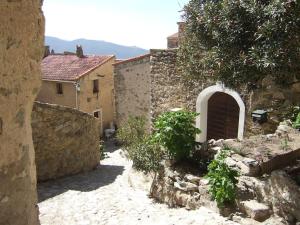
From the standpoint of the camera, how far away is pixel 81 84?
22.5 meters

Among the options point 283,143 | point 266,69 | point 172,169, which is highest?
point 266,69

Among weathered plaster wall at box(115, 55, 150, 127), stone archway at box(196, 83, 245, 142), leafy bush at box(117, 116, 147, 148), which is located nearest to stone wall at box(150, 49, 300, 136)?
stone archway at box(196, 83, 245, 142)

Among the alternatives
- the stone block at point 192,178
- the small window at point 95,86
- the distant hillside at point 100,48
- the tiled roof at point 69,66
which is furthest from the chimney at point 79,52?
the distant hillside at point 100,48

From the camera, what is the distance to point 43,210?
25.1 feet

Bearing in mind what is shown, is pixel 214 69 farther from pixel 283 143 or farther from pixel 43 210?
pixel 43 210

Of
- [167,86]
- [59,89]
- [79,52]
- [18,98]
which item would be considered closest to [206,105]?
[167,86]

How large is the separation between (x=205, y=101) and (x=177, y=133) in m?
5.02

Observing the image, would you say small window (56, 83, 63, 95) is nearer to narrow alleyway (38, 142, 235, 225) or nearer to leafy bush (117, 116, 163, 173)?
leafy bush (117, 116, 163, 173)

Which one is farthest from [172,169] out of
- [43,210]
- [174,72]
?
[174,72]

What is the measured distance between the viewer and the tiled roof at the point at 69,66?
23.1 metres

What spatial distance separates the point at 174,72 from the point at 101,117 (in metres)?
12.4

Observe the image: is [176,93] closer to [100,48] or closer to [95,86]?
[95,86]

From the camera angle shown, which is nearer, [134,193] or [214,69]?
[214,69]

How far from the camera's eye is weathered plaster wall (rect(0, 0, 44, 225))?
2068 mm
